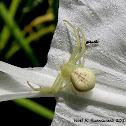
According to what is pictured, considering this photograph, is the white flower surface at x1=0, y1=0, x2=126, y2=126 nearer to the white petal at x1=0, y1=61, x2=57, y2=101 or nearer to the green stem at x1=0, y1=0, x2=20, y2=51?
the white petal at x1=0, y1=61, x2=57, y2=101

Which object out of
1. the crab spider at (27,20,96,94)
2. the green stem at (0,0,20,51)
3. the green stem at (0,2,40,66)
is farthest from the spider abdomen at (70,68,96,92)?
the green stem at (0,0,20,51)

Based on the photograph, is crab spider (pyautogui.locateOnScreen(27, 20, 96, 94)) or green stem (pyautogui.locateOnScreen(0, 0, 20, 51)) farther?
green stem (pyautogui.locateOnScreen(0, 0, 20, 51))

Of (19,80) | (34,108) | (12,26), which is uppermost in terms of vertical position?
(19,80)

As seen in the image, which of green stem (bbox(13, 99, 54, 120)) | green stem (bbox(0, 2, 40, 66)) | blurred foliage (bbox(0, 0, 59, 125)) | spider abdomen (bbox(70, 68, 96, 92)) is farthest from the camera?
blurred foliage (bbox(0, 0, 59, 125))

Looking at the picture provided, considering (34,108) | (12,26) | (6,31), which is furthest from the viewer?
(6,31)

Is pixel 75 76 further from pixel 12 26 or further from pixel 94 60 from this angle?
pixel 12 26

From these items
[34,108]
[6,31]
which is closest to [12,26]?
[6,31]
